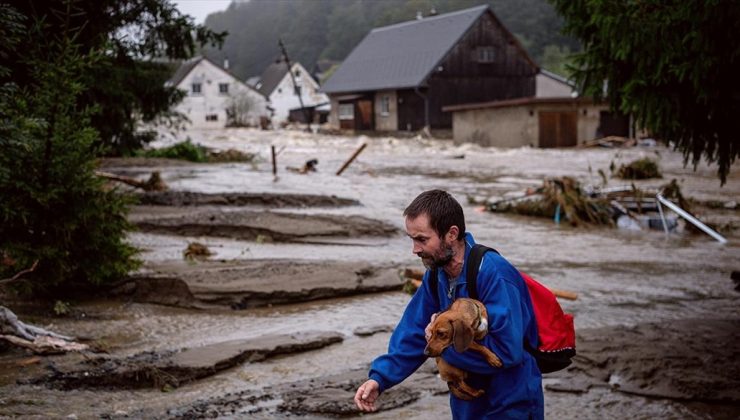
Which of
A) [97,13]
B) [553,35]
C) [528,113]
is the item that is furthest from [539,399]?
[553,35]

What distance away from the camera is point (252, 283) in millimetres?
9617

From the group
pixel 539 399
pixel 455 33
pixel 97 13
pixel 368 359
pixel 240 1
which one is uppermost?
pixel 240 1

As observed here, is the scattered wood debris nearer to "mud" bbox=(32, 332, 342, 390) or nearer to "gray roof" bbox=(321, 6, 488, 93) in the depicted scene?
"mud" bbox=(32, 332, 342, 390)

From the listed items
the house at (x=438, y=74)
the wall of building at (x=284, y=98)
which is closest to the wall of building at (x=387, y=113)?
the house at (x=438, y=74)

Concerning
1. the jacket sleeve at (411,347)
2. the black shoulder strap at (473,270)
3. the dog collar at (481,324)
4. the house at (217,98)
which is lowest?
the jacket sleeve at (411,347)

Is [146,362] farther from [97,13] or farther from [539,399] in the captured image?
[97,13]

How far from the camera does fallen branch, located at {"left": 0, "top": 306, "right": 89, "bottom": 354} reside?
657 cm

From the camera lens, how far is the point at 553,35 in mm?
90312

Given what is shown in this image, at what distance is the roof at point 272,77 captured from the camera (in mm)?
87394

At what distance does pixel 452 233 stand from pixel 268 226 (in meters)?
11.2

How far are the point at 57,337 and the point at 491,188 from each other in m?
18.5

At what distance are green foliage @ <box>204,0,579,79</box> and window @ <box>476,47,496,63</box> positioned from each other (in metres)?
33.7

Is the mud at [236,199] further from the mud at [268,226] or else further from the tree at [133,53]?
the mud at [268,226]

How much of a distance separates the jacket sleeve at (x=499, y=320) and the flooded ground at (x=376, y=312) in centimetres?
248
